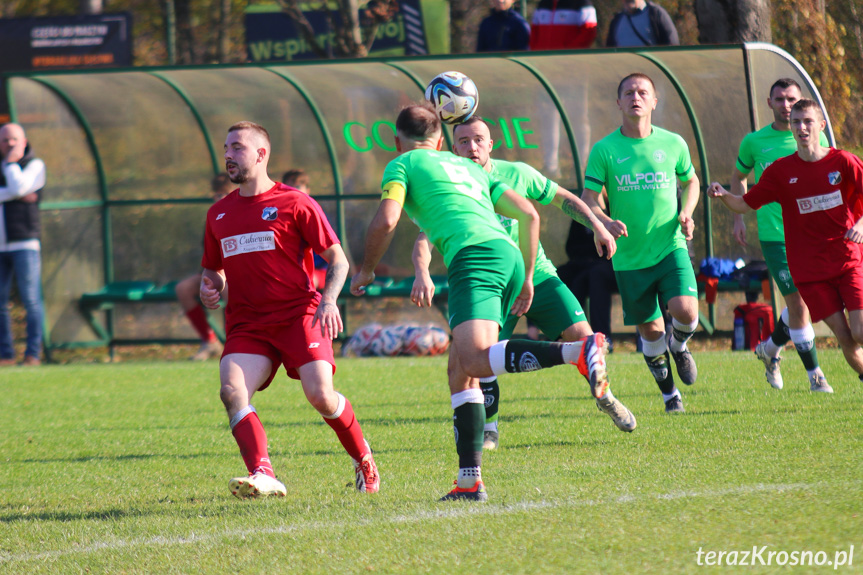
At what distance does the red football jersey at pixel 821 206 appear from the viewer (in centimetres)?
653

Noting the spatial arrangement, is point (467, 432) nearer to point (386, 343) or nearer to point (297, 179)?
point (297, 179)

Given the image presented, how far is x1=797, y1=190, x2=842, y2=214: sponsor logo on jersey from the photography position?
21.5ft

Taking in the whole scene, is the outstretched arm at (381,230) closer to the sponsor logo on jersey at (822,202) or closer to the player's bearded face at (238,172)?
the player's bearded face at (238,172)

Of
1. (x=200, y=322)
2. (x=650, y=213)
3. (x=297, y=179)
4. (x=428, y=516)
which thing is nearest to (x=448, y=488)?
(x=428, y=516)

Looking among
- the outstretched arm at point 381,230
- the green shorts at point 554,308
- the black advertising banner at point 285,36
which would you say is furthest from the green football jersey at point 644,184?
the black advertising banner at point 285,36

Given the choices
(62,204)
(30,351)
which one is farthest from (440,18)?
(30,351)

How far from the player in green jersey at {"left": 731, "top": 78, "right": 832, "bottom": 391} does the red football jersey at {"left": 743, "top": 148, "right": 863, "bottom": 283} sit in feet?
3.35

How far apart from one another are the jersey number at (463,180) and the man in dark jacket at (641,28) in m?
8.37

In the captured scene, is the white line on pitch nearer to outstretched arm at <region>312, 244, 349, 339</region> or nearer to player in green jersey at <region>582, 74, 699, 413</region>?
outstretched arm at <region>312, 244, 349, 339</region>

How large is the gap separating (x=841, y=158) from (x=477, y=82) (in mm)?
6563

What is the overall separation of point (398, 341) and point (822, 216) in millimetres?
6331

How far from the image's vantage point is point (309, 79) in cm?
1320

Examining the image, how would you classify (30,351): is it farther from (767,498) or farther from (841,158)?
(767,498)

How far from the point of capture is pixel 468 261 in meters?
4.62
